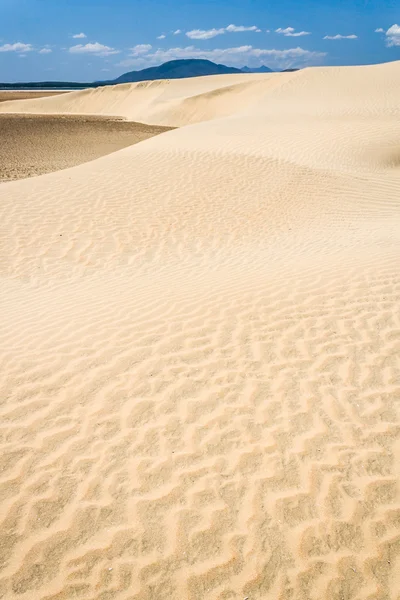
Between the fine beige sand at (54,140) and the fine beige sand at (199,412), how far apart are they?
1273 cm

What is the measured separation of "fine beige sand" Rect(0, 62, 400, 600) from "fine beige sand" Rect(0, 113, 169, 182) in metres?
12.7

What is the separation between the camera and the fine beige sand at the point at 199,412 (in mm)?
2768

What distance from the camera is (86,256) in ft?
27.6

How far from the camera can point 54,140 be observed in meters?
28.0

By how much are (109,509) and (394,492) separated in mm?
2089

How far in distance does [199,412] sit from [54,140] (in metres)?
28.4

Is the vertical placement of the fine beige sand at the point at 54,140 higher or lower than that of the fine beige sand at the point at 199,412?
higher

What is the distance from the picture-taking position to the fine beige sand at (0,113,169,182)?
20844mm

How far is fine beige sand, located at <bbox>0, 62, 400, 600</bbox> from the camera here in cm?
277

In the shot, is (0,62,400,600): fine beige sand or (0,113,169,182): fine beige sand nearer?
(0,62,400,600): fine beige sand

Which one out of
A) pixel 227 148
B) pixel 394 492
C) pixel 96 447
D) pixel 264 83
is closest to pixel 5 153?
pixel 227 148

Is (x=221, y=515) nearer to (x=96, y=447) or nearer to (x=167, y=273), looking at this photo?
(x=96, y=447)

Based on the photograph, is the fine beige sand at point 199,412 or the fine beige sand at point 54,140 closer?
the fine beige sand at point 199,412

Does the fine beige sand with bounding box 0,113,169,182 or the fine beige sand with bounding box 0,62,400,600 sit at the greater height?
the fine beige sand with bounding box 0,113,169,182
